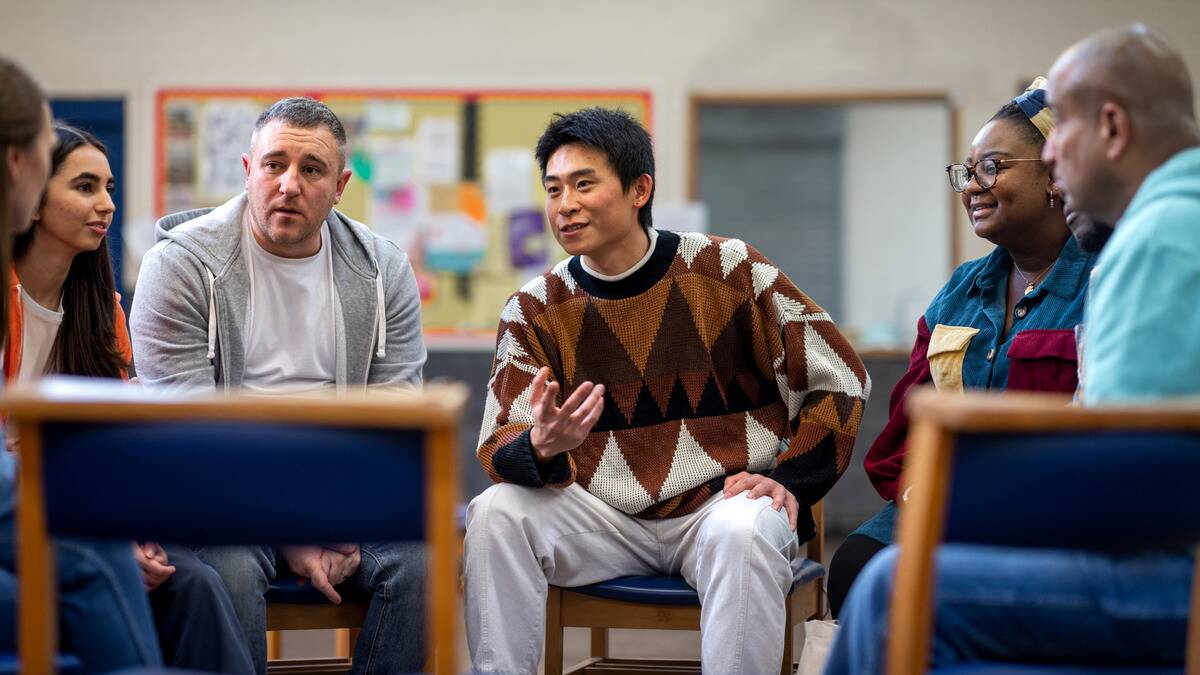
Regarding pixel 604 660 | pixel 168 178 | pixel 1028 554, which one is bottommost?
pixel 604 660

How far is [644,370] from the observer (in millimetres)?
2412

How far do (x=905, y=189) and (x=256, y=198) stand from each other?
17.0ft

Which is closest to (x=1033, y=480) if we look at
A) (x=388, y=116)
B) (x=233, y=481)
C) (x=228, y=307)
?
(x=233, y=481)

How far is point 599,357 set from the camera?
243cm

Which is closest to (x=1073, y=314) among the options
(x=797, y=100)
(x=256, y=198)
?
(x=256, y=198)

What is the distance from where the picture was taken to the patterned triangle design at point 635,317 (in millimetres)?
2424

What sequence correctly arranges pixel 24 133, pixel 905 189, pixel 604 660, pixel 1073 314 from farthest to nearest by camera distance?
1. pixel 905 189
2. pixel 604 660
3. pixel 1073 314
4. pixel 24 133

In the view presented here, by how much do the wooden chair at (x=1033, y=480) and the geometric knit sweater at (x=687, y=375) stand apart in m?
1.10

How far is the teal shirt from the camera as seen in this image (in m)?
1.34

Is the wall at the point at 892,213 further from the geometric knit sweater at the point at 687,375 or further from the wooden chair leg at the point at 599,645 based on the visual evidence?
the geometric knit sweater at the point at 687,375

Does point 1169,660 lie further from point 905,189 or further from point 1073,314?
point 905,189

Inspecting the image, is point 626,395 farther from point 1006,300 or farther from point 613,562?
point 1006,300

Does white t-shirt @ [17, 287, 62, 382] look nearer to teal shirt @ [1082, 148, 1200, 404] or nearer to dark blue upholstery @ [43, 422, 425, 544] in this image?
dark blue upholstery @ [43, 422, 425, 544]

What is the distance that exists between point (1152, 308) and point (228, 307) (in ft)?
5.66
